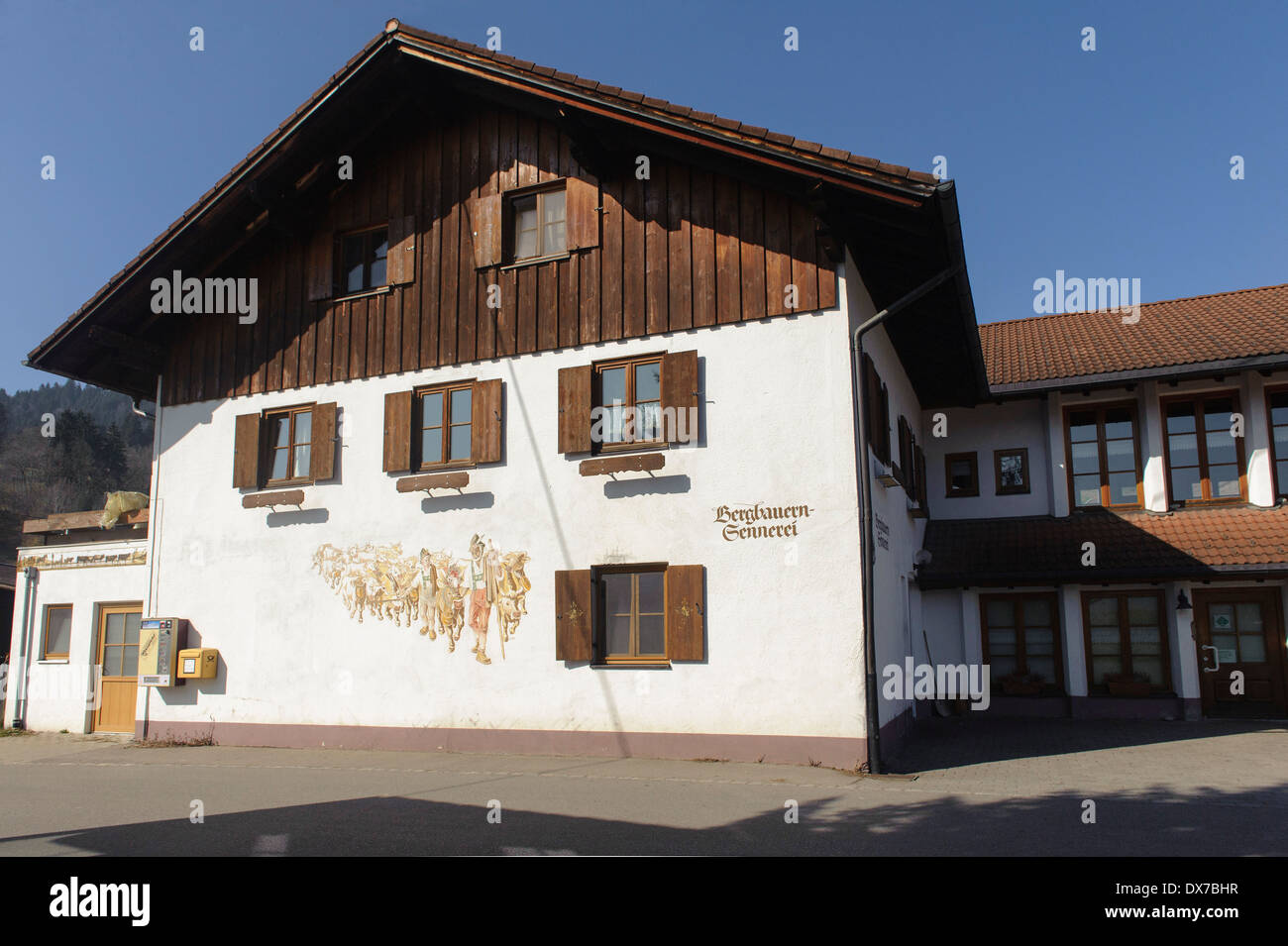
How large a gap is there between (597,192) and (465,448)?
11.8 ft

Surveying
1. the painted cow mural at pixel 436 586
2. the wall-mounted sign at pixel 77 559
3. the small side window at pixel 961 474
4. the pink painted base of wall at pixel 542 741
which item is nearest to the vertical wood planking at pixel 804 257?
the painted cow mural at pixel 436 586

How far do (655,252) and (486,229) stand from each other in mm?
2438

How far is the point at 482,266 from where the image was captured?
12.2m

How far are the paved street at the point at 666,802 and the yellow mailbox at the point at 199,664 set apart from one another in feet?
4.04

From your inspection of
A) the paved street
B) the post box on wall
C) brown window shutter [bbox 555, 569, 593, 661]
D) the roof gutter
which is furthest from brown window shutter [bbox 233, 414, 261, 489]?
the roof gutter

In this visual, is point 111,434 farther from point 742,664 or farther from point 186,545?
point 742,664

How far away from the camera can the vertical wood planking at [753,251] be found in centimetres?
1062

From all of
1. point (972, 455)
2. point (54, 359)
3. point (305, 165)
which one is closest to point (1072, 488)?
point (972, 455)

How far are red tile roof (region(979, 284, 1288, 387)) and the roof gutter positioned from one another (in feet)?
20.0

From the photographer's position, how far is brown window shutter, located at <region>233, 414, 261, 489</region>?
524 inches

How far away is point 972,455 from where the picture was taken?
658 inches

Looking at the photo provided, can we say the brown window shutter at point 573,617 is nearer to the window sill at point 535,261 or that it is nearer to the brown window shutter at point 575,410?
the brown window shutter at point 575,410

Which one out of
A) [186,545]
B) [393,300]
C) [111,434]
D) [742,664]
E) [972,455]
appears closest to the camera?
[742,664]

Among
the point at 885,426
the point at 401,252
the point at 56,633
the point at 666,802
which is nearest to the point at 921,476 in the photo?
the point at 885,426
